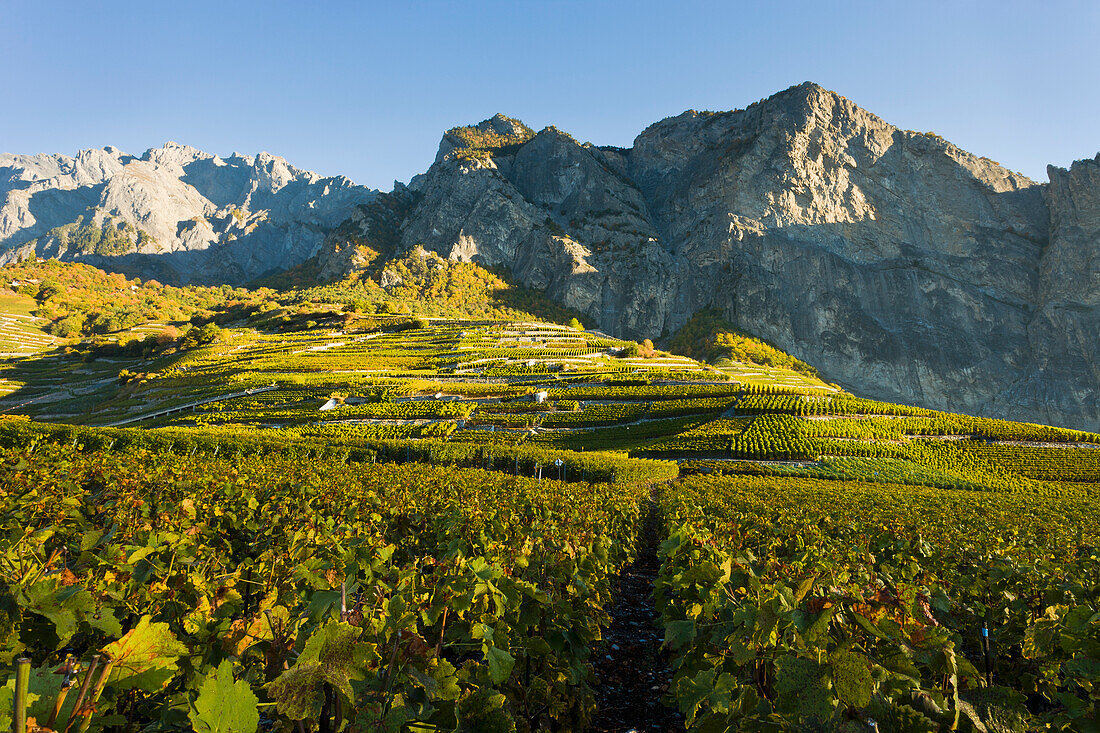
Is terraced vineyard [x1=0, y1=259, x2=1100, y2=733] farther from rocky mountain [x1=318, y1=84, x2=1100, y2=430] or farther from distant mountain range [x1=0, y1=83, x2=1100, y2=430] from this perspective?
distant mountain range [x1=0, y1=83, x2=1100, y2=430]

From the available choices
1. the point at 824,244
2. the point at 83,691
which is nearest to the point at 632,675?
the point at 83,691

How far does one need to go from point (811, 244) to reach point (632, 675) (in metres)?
153

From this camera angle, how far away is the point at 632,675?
519 cm

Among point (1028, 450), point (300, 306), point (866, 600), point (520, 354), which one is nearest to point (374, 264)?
point (300, 306)

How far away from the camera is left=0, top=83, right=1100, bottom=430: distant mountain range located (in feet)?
398

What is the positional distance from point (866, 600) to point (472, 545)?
12.4ft

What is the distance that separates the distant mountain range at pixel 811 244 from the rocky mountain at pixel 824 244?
499 millimetres

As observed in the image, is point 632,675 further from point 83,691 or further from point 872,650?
point 83,691

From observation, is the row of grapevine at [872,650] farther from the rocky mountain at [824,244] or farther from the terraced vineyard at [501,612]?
the rocky mountain at [824,244]

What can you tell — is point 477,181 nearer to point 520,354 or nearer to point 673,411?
point 520,354

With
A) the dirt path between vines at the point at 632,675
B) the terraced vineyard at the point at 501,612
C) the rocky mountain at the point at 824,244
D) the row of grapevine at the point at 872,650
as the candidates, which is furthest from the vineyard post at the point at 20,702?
the rocky mountain at the point at 824,244

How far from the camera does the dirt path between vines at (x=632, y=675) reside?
4.23 m

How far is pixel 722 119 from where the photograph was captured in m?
169

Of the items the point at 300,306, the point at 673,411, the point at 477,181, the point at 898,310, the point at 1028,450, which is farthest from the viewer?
the point at 477,181
